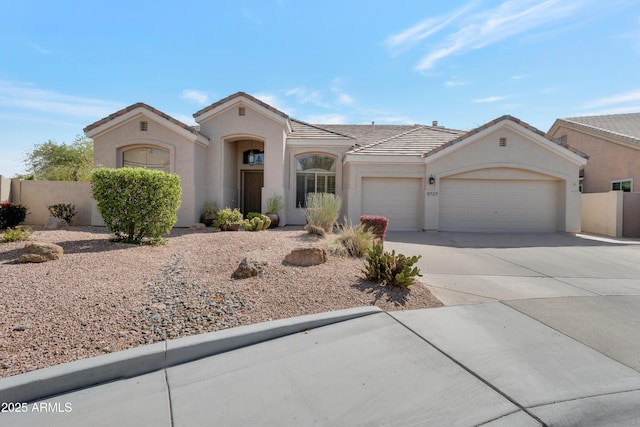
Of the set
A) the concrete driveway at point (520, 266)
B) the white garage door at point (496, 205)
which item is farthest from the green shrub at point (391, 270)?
the white garage door at point (496, 205)

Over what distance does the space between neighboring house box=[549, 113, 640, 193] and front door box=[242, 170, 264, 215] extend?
18504 millimetres

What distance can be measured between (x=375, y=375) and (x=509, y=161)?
13.6 meters

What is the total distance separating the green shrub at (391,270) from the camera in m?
5.42

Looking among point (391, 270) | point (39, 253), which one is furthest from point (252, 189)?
point (391, 270)

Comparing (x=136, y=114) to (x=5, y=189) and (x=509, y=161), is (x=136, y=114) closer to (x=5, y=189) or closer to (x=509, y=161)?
(x=5, y=189)

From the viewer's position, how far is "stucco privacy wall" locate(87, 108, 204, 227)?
541 inches

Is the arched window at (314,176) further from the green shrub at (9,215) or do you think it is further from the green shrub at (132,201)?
the green shrub at (9,215)

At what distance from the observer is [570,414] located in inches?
108

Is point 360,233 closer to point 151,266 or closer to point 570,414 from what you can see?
point 151,266

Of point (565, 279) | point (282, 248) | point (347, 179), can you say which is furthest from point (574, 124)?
point (282, 248)

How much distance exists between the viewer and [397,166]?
47.7 feet

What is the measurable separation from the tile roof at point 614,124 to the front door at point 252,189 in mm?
18532

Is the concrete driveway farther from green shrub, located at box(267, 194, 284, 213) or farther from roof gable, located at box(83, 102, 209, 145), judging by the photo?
roof gable, located at box(83, 102, 209, 145)

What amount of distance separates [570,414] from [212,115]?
14916 millimetres
